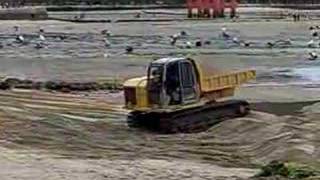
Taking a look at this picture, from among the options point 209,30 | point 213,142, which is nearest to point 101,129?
point 213,142

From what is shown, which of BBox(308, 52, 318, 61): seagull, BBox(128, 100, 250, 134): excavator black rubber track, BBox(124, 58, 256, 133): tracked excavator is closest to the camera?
BBox(128, 100, 250, 134): excavator black rubber track

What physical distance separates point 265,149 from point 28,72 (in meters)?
25.1

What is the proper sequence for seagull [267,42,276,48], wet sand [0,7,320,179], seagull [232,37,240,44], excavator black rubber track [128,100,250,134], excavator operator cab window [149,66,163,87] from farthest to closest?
seagull [232,37,240,44]
seagull [267,42,276,48]
excavator operator cab window [149,66,163,87]
excavator black rubber track [128,100,250,134]
wet sand [0,7,320,179]

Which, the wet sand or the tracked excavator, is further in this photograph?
the tracked excavator

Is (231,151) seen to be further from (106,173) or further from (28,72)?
(28,72)

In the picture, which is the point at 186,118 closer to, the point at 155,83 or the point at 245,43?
the point at 155,83

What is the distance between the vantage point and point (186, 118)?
25.2 m

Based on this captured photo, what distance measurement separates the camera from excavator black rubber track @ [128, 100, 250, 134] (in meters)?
24.7

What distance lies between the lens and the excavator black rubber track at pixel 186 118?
24.7m

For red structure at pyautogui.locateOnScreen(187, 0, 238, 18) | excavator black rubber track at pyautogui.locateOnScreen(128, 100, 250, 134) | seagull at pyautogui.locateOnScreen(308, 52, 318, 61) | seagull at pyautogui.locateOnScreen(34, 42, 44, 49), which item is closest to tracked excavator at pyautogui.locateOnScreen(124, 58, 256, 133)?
excavator black rubber track at pyautogui.locateOnScreen(128, 100, 250, 134)

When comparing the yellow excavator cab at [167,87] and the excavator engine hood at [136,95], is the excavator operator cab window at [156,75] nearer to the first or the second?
the yellow excavator cab at [167,87]

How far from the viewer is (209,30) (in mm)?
83250

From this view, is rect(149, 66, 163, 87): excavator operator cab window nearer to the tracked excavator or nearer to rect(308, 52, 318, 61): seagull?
the tracked excavator

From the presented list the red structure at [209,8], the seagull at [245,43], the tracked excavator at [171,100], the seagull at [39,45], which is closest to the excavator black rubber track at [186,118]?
the tracked excavator at [171,100]
